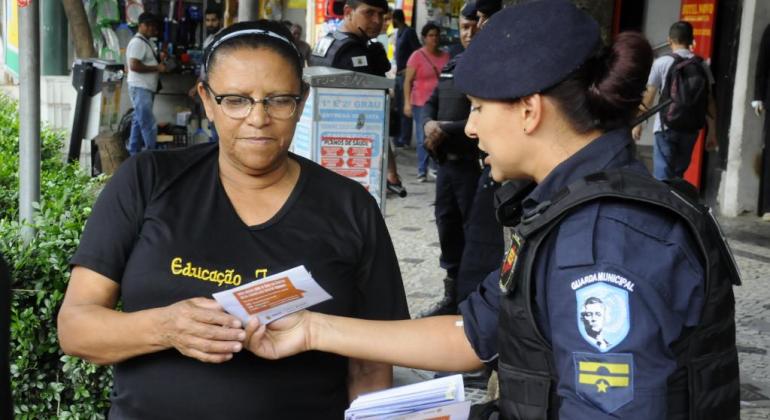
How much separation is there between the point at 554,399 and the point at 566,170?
1.41 ft

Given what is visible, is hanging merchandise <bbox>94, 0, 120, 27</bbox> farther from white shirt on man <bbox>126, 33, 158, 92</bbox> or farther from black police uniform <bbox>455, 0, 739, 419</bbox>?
black police uniform <bbox>455, 0, 739, 419</bbox>

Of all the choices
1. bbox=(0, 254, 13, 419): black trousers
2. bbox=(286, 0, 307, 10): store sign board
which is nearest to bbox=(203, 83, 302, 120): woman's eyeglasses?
bbox=(0, 254, 13, 419): black trousers

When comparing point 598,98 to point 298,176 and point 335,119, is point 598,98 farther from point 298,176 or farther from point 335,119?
point 335,119

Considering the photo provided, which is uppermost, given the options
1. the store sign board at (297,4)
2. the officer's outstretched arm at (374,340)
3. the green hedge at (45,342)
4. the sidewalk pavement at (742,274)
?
the store sign board at (297,4)

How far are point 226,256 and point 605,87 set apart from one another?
3.29 ft

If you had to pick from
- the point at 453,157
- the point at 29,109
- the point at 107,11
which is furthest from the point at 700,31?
the point at 29,109

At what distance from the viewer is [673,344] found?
170cm

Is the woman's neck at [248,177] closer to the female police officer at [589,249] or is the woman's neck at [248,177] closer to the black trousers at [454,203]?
the female police officer at [589,249]

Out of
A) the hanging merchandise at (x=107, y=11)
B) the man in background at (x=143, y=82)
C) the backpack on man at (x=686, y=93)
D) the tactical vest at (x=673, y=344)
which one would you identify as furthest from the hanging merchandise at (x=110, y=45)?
the tactical vest at (x=673, y=344)

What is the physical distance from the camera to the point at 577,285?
1653mm

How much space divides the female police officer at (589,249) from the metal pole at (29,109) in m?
2.45

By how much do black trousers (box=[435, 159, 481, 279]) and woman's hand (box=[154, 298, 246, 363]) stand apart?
375 centimetres

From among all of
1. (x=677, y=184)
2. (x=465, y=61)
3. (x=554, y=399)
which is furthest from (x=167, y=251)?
(x=677, y=184)

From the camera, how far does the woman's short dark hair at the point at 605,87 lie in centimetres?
186
